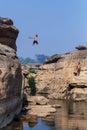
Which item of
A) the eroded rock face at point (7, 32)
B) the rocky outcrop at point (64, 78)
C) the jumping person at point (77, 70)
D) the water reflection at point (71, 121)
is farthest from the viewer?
the jumping person at point (77, 70)

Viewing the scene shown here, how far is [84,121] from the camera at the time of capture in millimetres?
39938

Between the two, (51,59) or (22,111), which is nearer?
(22,111)

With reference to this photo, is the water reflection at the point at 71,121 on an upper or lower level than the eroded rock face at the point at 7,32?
lower

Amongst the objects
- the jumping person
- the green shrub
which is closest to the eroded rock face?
the green shrub

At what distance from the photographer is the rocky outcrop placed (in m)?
68.7

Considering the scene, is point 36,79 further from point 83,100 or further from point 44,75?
point 83,100

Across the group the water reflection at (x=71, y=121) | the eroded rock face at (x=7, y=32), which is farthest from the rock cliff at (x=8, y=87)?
the eroded rock face at (x=7, y=32)

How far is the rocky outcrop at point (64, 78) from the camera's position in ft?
225

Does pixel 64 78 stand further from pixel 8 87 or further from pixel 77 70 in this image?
pixel 8 87

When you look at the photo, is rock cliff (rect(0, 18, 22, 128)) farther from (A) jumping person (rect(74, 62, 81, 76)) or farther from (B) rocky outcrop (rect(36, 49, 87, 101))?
(A) jumping person (rect(74, 62, 81, 76))

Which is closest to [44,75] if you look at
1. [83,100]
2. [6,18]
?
[83,100]

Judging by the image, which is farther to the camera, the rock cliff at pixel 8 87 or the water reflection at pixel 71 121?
the water reflection at pixel 71 121

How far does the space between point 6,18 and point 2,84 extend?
71.6 ft

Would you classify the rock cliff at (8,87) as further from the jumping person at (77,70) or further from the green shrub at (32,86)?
the jumping person at (77,70)
